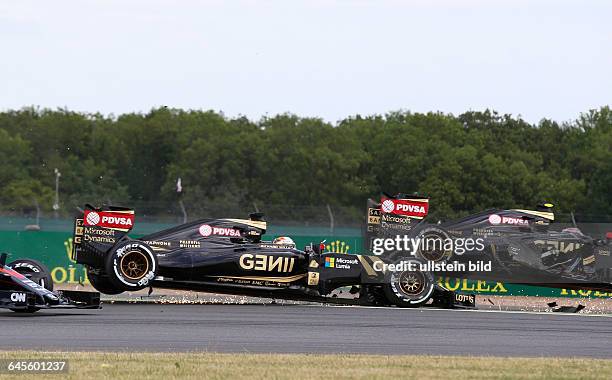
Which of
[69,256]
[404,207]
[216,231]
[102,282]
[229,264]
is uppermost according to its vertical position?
[404,207]

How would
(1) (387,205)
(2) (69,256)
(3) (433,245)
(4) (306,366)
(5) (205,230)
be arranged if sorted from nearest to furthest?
(4) (306,366) → (5) (205,230) → (1) (387,205) → (3) (433,245) → (2) (69,256)

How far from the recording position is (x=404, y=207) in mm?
21109

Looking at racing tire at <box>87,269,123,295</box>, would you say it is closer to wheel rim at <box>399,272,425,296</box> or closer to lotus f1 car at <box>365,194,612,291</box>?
wheel rim at <box>399,272,425,296</box>

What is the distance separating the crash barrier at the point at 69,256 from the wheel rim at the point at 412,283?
486cm

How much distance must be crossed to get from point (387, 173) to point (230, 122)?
12.8 meters

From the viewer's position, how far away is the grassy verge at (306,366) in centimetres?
1066

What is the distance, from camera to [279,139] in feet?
223

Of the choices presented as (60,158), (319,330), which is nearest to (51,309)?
(319,330)

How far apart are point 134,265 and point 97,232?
2.84 ft

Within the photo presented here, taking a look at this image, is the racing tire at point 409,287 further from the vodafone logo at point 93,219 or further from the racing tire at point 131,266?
the vodafone logo at point 93,219

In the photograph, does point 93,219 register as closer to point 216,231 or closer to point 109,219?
point 109,219

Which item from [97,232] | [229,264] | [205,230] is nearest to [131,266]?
[97,232]

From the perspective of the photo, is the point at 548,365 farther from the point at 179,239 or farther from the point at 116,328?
the point at 179,239

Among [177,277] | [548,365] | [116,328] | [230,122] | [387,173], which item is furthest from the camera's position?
[230,122]
